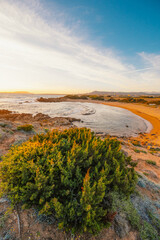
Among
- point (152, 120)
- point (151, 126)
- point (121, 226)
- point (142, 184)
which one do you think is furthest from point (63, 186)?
Answer: point (152, 120)

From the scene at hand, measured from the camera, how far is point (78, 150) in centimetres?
330

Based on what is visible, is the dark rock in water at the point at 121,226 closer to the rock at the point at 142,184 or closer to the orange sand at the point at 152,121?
the rock at the point at 142,184

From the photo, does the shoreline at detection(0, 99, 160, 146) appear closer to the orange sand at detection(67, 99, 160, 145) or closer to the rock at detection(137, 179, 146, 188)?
the orange sand at detection(67, 99, 160, 145)

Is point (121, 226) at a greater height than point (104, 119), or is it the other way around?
point (121, 226)

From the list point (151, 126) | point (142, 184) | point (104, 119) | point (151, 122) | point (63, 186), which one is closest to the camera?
point (63, 186)

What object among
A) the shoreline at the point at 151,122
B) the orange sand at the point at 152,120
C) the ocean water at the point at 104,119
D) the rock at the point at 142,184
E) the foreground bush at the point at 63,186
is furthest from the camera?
the ocean water at the point at 104,119

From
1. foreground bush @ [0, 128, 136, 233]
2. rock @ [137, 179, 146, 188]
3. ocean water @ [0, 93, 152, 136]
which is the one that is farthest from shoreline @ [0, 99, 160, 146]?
foreground bush @ [0, 128, 136, 233]

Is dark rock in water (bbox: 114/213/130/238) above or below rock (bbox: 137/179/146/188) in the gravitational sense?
above

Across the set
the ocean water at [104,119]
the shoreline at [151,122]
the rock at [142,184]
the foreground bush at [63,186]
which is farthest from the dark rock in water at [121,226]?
the ocean water at [104,119]

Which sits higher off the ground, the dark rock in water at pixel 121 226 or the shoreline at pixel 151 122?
the dark rock in water at pixel 121 226

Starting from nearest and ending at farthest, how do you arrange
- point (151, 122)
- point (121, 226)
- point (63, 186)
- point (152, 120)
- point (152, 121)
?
1. point (121, 226)
2. point (63, 186)
3. point (151, 122)
4. point (152, 121)
5. point (152, 120)

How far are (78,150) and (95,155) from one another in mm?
705

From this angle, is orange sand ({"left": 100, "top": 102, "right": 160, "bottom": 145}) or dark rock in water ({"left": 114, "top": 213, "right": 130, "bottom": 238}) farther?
orange sand ({"left": 100, "top": 102, "right": 160, "bottom": 145})

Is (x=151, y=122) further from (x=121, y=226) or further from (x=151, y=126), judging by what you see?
(x=121, y=226)
